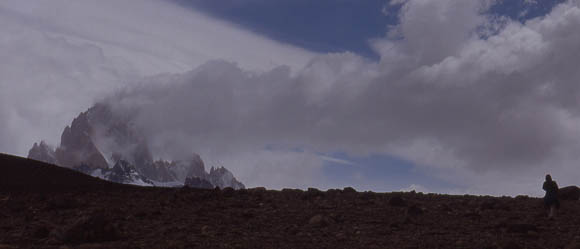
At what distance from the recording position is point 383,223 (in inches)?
797

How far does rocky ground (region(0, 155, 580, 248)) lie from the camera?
53.4 ft

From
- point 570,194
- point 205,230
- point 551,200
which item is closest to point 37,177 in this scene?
point 205,230

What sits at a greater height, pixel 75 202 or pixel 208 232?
pixel 75 202

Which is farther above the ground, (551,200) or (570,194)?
(570,194)

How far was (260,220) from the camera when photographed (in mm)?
20500

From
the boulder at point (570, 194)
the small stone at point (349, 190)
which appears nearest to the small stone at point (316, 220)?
the small stone at point (349, 190)

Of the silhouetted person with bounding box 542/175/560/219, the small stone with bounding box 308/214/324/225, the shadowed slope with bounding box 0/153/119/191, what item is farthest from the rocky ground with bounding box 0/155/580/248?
the silhouetted person with bounding box 542/175/560/219

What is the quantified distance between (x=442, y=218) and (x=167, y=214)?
11.0 metres

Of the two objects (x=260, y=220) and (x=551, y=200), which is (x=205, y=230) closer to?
(x=260, y=220)

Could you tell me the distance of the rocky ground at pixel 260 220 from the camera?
53.4ft

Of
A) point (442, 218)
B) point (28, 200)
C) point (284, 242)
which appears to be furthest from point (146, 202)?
point (442, 218)

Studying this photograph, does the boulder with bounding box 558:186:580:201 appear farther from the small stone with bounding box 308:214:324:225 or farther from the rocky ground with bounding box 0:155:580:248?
the small stone with bounding box 308:214:324:225

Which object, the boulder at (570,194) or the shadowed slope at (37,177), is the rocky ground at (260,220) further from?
the boulder at (570,194)

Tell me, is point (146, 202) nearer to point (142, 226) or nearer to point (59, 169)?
point (142, 226)
